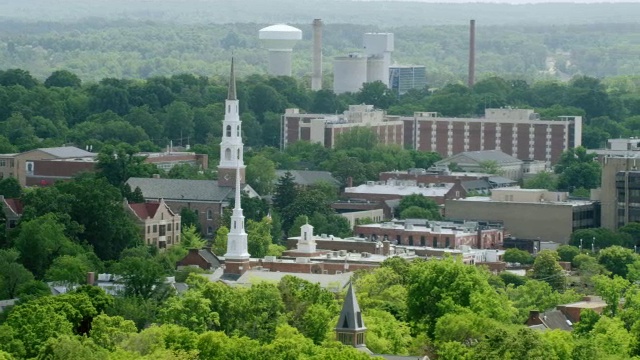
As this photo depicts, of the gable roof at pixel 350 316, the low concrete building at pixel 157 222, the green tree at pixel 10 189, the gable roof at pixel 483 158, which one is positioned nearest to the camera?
the gable roof at pixel 350 316

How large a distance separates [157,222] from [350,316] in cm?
3855

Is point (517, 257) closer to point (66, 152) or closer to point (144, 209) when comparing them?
point (144, 209)

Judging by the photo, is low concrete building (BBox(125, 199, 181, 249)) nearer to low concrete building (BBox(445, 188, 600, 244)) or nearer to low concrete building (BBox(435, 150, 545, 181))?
low concrete building (BBox(445, 188, 600, 244))

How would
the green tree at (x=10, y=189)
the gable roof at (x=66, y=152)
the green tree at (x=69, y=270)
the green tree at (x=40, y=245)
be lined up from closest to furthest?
the green tree at (x=69, y=270) < the green tree at (x=40, y=245) < the green tree at (x=10, y=189) < the gable roof at (x=66, y=152)

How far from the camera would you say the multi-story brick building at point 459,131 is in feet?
540

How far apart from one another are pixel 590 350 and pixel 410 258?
2630cm

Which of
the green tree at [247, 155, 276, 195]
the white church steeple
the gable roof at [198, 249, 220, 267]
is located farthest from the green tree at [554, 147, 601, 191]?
the white church steeple

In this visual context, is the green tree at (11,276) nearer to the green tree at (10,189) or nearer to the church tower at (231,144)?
the green tree at (10,189)

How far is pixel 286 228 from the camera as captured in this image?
112125 millimetres

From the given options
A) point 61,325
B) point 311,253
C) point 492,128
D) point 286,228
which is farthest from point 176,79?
point 61,325

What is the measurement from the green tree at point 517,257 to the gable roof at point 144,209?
1428 cm

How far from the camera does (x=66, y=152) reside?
132 m

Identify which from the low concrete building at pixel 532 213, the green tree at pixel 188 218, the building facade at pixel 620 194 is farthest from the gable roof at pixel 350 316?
the building facade at pixel 620 194

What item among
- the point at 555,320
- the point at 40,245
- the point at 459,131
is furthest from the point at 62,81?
the point at 555,320
